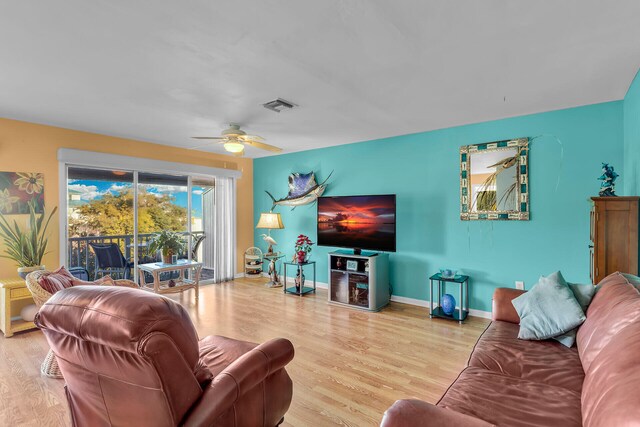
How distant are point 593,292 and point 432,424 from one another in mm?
1750

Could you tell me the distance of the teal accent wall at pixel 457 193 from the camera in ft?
10.9

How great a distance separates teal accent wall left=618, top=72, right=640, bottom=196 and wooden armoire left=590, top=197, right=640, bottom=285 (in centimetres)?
25

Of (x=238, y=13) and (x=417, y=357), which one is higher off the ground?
(x=238, y=13)

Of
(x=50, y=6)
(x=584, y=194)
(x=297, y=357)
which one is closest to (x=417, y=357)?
(x=297, y=357)

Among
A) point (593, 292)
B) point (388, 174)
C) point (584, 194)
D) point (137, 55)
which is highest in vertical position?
point (137, 55)

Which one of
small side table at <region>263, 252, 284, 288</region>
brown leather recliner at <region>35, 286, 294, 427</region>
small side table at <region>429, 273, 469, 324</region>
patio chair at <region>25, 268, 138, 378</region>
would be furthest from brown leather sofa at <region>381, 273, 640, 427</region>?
small side table at <region>263, 252, 284, 288</region>

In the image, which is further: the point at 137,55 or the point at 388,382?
the point at 388,382

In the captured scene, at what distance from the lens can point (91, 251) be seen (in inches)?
185

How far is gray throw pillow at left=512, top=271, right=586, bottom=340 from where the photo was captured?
203 cm

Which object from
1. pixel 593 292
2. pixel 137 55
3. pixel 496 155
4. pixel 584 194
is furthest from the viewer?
pixel 496 155

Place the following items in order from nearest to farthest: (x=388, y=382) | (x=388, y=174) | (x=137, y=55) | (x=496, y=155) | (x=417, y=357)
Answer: (x=137, y=55), (x=388, y=382), (x=417, y=357), (x=496, y=155), (x=388, y=174)

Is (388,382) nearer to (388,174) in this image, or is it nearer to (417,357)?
(417,357)

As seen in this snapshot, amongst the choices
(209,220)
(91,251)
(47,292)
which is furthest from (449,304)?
(91,251)

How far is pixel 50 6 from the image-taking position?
5.68 ft
